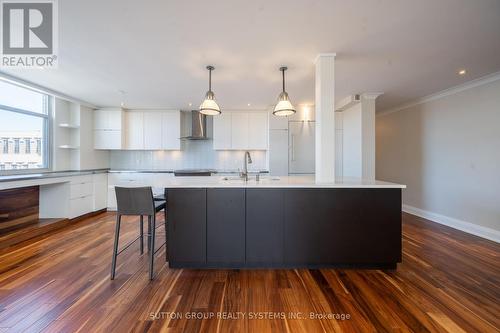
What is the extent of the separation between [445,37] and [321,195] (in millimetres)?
2104

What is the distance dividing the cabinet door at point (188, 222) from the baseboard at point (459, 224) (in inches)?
Result: 169

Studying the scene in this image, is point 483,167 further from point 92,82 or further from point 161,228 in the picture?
point 92,82

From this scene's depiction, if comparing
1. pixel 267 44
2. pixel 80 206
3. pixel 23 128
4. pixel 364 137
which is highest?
pixel 267 44

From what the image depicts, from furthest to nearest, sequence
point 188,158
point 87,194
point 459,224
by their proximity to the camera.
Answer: point 188,158 → point 87,194 → point 459,224

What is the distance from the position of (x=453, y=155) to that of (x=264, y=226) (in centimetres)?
397

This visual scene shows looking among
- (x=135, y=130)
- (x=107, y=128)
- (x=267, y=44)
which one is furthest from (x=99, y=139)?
(x=267, y=44)

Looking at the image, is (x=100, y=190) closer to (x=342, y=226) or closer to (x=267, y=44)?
(x=267, y=44)

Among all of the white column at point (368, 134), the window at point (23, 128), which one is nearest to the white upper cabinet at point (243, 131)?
the white column at point (368, 134)

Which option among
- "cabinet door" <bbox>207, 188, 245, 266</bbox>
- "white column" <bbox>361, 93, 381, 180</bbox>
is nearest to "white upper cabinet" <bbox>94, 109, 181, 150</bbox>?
"cabinet door" <bbox>207, 188, 245, 266</bbox>

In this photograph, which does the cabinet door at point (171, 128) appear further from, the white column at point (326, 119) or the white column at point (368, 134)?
the white column at point (368, 134)

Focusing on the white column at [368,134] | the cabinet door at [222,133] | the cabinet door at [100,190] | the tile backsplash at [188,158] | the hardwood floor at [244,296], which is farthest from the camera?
the tile backsplash at [188,158]

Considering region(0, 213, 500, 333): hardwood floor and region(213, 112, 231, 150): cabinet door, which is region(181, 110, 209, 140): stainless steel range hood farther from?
region(0, 213, 500, 333): hardwood floor

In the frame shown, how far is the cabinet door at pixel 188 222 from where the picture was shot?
236 cm

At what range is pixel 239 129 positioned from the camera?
537cm
